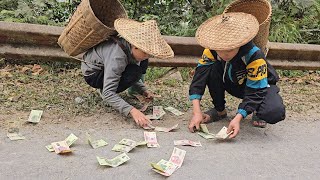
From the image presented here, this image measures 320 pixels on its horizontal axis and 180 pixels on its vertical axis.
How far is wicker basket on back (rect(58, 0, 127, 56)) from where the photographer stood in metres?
3.08

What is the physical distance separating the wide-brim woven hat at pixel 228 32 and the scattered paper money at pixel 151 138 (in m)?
0.71

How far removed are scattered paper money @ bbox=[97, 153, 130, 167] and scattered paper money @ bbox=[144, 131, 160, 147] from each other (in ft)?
0.91

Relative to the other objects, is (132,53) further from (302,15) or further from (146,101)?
(302,15)

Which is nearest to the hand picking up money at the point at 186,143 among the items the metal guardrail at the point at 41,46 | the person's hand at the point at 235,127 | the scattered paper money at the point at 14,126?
the person's hand at the point at 235,127

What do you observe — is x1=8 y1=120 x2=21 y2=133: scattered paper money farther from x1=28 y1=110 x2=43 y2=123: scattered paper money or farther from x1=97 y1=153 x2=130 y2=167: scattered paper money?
x1=97 y1=153 x2=130 y2=167: scattered paper money

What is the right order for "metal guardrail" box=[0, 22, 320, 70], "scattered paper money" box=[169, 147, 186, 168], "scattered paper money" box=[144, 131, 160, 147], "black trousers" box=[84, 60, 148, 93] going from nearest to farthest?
"scattered paper money" box=[169, 147, 186, 168], "scattered paper money" box=[144, 131, 160, 147], "black trousers" box=[84, 60, 148, 93], "metal guardrail" box=[0, 22, 320, 70]

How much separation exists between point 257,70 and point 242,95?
1.38 ft

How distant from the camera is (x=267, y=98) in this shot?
3014mm

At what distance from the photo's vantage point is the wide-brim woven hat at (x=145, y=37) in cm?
289

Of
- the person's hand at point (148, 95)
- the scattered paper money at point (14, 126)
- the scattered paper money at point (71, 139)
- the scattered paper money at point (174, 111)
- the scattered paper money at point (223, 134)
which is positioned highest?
the scattered paper money at point (71, 139)

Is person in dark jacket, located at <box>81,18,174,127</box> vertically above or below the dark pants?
above

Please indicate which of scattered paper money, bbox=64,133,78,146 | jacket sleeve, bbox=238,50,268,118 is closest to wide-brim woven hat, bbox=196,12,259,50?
jacket sleeve, bbox=238,50,268,118

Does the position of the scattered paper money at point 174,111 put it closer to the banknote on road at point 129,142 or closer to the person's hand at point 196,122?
the person's hand at point 196,122

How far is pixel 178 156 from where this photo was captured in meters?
2.57
